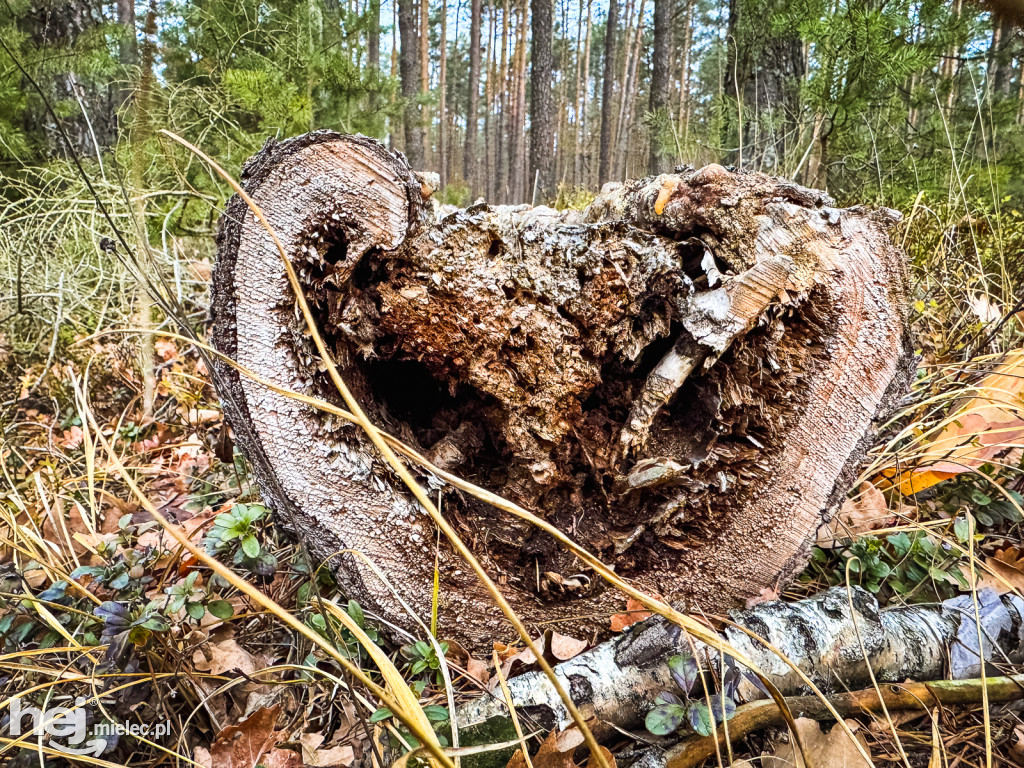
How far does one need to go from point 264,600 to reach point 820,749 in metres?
0.98

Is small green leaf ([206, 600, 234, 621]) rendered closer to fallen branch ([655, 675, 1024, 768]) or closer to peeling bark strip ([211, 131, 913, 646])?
peeling bark strip ([211, 131, 913, 646])

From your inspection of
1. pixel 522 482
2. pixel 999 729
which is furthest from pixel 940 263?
pixel 522 482

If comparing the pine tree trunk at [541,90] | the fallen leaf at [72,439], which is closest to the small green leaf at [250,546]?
the fallen leaf at [72,439]

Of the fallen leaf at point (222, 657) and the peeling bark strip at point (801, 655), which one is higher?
the peeling bark strip at point (801, 655)

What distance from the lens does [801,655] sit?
1075 millimetres

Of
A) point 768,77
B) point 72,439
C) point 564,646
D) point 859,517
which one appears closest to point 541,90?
point 768,77

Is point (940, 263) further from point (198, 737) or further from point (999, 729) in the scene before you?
point (198, 737)

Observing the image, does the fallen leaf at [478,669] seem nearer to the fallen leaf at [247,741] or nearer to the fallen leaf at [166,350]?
the fallen leaf at [247,741]

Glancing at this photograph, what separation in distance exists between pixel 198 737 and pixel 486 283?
3.55ft

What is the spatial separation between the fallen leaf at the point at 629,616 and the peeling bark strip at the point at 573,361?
28 mm

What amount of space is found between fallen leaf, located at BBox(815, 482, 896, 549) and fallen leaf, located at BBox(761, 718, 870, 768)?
61cm

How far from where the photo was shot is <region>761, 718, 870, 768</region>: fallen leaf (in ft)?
3.03

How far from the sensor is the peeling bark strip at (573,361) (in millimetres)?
1080

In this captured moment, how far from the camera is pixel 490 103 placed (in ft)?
66.1
